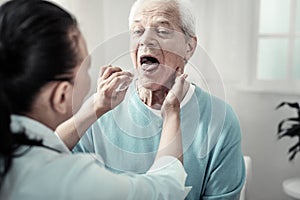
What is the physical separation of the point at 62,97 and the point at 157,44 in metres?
0.45

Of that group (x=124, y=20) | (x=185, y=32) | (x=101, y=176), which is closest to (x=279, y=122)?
(x=124, y=20)

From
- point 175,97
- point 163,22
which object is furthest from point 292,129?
point 175,97

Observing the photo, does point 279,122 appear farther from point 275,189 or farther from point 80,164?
point 80,164

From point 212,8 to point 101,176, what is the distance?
212 cm

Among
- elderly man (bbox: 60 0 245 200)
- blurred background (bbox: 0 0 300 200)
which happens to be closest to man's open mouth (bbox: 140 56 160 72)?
elderly man (bbox: 60 0 245 200)

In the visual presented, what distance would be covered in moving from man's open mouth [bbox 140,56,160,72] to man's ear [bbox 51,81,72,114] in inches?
15.4

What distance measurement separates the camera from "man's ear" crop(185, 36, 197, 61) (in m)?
1.20

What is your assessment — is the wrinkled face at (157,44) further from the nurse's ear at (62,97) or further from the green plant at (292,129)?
the green plant at (292,129)

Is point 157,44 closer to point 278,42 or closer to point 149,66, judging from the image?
point 149,66

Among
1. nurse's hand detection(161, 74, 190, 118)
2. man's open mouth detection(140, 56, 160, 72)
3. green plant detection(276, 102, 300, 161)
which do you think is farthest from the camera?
green plant detection(276, 102, 300, 161)

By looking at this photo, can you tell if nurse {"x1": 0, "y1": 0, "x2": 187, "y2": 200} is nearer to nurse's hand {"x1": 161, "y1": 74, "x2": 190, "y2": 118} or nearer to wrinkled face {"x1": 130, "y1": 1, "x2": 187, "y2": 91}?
nurse's hand {"x1": 161, "y1": 74, "x2": 190, "y2": 118}

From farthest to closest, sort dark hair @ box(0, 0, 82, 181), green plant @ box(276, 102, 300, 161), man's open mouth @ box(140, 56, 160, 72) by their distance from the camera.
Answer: green plant @ box(276, 102, 300, 161) → man's open mouth @ box(140, 56, 160, 72) → dark hair @ box(0, 0, 82, 181)

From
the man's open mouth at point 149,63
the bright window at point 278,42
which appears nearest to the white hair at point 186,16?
the man's open mouth at point 149,63

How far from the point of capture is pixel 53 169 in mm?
699
